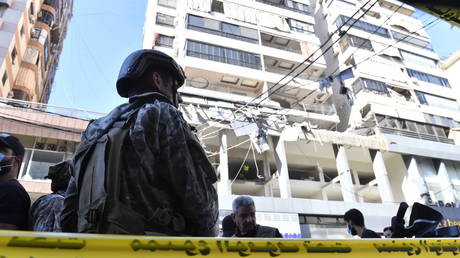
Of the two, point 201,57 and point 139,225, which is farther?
point 201,57

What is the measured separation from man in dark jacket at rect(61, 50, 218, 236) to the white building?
39.3 ft

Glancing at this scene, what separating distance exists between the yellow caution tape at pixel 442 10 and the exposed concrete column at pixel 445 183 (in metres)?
19.6

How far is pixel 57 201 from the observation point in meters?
2.04

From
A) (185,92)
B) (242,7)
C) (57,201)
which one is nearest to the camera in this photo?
(57,201)

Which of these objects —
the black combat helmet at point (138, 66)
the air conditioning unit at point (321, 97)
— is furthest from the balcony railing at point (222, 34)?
the black combat helmet at point (138, 66)

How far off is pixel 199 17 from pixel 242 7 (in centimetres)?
405

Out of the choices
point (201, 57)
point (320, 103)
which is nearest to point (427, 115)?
point (320, 103)

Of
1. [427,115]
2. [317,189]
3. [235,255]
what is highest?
[427,115]

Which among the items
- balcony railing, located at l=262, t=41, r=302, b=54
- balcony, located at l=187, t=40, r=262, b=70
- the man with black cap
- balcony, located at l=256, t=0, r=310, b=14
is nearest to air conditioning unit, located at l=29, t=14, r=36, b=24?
balcony, located at l=187, t=40, r=262, b=70

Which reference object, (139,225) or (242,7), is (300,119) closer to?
(242,7)

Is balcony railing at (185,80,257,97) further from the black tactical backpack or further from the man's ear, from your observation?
the black tactical backpack

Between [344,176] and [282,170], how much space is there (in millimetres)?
3738

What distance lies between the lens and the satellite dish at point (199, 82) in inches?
775

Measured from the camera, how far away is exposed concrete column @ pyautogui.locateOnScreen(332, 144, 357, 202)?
55.1 ft
